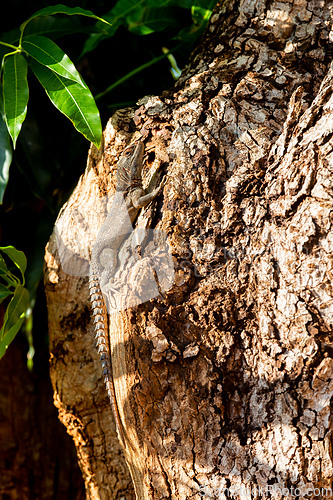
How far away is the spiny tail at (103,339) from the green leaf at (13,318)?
0.27 meters

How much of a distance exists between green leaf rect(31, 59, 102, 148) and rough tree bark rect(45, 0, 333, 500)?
0.25m

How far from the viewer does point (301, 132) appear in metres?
1.31

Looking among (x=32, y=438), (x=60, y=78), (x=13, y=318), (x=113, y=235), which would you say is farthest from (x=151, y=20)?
(x=32, y=438)

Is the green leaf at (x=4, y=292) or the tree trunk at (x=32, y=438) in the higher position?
the green leaf at (x=4, y=292)

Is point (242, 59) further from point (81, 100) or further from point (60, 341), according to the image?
point (60, 341)

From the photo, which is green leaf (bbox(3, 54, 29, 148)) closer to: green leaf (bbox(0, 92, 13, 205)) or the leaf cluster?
the leaf cluster

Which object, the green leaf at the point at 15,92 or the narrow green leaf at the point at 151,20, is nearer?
the green leaf at the point at 15,92

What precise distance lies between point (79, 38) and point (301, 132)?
166 centimetres

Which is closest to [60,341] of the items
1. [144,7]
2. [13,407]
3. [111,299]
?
[111,299]

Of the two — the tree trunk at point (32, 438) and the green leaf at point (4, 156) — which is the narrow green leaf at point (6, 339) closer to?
the green leaf at point (4, 156)

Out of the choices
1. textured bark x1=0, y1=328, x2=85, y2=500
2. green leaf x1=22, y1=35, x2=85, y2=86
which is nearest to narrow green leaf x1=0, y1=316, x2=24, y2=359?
green leaf x1=22, y1=35, x2=85, y2=86

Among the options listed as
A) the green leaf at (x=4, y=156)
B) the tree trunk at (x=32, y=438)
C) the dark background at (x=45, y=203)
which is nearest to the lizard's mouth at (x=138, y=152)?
the green leaf at (x=4, y=156)

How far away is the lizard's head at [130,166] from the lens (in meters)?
1.65

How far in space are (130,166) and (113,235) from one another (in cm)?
31
